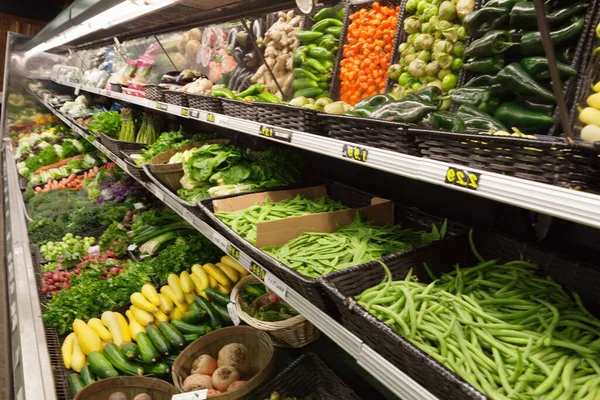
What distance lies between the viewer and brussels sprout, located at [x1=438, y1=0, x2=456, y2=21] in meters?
1.64

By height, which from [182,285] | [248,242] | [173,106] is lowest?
[182,285]

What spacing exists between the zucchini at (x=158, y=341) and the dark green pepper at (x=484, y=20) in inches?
81.5

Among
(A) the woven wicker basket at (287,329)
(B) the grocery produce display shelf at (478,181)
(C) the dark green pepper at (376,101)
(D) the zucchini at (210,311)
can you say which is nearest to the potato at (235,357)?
(A) the woven wicker basket at (287,329)

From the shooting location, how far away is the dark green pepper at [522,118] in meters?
1.22

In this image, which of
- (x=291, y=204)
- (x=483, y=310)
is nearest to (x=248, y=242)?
(x=291, y=204)

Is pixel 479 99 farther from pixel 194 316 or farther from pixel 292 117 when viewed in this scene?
pixel 194 316

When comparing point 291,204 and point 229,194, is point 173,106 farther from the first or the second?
point 291,204

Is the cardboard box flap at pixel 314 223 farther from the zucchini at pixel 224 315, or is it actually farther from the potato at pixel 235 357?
the zucchini at pixel 224 315

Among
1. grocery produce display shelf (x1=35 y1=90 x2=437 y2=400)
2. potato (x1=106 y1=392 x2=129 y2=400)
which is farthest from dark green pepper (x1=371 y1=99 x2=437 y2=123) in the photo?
potato (x1=106 y1=392 x2=129 y2=400)

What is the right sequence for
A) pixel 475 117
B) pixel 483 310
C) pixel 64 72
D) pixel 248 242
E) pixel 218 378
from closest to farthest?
pixel 483 310, pixel 475 117, pixel 248 242, pixel 218 378, pixel 64 72

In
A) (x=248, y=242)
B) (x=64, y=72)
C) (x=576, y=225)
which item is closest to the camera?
(x=576, y=225)

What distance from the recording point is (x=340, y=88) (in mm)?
2145

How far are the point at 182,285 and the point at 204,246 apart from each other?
41 cm

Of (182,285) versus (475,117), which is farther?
(182,285)
